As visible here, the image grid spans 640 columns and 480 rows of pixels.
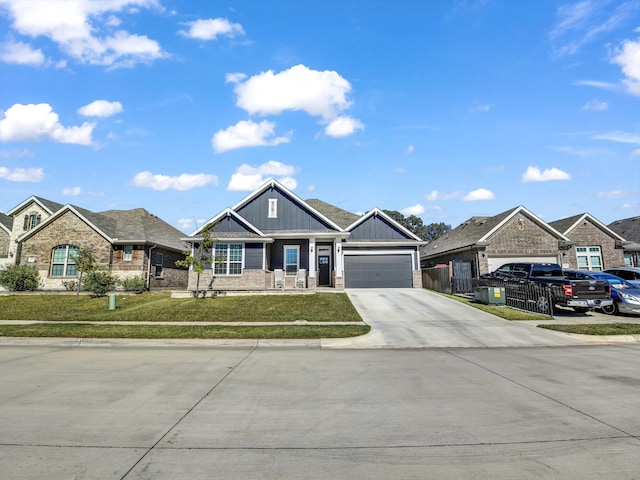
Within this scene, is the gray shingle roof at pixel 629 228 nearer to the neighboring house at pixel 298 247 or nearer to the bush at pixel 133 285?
the neighboring house at pixel 298 247

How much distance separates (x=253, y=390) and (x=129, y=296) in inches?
756

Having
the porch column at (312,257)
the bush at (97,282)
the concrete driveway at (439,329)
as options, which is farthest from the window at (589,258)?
the bush at (97,282)

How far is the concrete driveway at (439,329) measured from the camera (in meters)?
11.0

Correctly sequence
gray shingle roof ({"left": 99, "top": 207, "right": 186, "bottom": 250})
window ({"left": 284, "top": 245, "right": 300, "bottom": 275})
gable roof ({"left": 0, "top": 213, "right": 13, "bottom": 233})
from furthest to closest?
gable roof ({"left": 0, "top": 213, "right": 13, "bottom": 233}) < gray shingle roof ({"left": 99, "top": 207, "right": 186, "bottom": 250}) < window ({"left": 284, "top": 245, "right": 300, "bottom": 275})

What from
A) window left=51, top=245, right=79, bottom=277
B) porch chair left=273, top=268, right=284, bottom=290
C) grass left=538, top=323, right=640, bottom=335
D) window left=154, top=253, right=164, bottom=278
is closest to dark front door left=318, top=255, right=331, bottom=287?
porch chair left=273, top=268, right=284, bottom=290

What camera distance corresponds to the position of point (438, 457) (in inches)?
146

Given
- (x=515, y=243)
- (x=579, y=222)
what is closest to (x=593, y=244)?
(x=579, y=222)

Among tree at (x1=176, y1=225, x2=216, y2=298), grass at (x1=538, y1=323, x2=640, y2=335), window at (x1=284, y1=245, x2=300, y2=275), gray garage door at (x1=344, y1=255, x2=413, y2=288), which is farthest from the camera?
gray garage door at (x1=344, y1=255, x2=413, y2=288)

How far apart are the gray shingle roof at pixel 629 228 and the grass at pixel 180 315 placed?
28404mm

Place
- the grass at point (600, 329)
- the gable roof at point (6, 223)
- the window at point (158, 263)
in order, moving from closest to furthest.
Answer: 1. the grass at point (600, 329)
2. the window at point (158, 263)
3. the gable roof at point (6, 223)

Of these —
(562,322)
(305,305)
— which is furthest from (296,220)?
(562,322)

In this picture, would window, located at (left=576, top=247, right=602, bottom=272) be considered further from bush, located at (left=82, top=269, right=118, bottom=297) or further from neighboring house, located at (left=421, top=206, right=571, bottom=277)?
bush, located at (left=82, top=269, right=118, bottom=297)

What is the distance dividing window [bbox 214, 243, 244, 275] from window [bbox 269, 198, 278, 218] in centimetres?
377

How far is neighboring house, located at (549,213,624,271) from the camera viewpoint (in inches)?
1120
